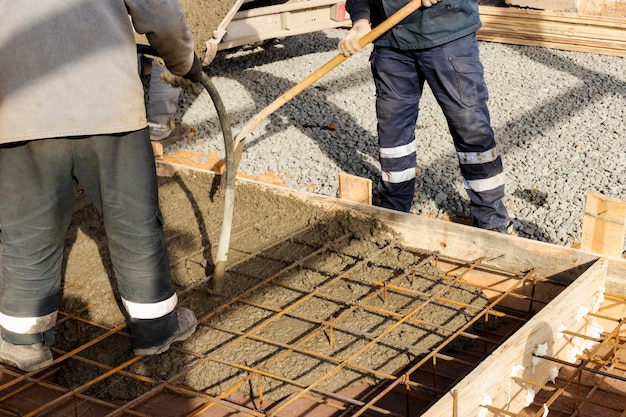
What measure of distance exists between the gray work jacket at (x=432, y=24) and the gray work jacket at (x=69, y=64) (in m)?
1.48

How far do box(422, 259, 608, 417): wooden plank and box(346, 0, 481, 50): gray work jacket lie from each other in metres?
1.36

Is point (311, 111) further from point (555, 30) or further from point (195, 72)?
point (195, 72)

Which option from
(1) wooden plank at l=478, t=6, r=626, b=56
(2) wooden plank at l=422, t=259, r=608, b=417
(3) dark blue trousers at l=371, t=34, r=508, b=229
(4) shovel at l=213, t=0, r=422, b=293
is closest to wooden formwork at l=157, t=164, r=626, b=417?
(2) wooden plank at l=422, t=259, r=608, b=417

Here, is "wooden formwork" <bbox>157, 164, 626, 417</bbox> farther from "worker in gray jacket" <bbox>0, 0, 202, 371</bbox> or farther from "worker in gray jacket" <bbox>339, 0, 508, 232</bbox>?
"worker in gray jacket" <bbox>0, 0, 202, 371</bbox>

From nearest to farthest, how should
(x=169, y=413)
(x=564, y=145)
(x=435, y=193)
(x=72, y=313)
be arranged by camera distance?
(x=169, y=413) → (x=72, y=313) → (x=435, y=193) → (x=564, y=145)

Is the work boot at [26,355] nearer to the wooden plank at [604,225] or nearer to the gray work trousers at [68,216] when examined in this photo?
the gray work trousers at [68,216]

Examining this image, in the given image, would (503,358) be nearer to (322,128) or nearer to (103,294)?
(103,294)

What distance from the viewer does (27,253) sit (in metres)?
2.77

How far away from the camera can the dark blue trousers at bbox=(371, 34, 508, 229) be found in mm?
3787

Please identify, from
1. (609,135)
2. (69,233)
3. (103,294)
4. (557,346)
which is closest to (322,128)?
(609,135)

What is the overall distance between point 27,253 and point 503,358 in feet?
5.78

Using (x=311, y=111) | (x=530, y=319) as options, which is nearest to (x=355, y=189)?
(x=530, y=319)

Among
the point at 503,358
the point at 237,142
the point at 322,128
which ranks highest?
the point at 237,142

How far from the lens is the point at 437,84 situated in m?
3.86
